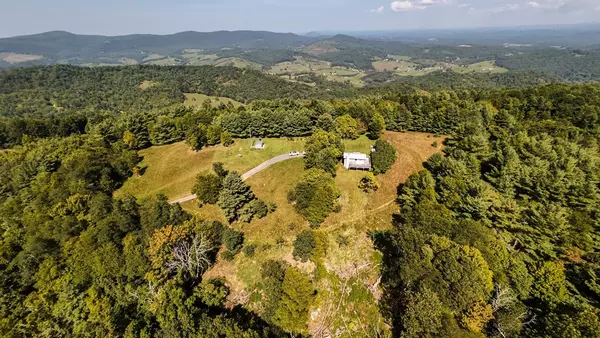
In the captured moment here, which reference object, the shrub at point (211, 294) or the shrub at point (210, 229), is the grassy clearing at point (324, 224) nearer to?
the shrub at point (211, 294)

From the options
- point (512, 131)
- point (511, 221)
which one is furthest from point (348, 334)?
point (512, 131)

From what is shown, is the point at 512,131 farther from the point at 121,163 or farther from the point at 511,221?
the point at 121,163

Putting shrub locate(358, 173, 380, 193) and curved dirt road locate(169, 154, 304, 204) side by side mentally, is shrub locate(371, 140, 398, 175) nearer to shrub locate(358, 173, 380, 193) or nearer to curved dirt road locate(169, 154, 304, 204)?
shrub locate(358, 173, 380, 193)

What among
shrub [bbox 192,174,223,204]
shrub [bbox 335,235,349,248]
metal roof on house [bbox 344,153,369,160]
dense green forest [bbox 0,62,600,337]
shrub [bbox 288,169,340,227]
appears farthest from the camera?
metal roof on house [bbox 344,153,369,160]

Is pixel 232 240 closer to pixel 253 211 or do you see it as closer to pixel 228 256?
pixel 228 256

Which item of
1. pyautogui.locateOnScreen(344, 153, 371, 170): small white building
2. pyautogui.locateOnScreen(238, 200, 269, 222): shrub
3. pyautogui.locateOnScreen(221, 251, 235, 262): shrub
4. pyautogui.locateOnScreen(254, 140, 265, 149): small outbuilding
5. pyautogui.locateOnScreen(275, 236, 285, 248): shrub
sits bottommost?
pyautogui.locateOnScreen(221, 251, 235, 262): shrub

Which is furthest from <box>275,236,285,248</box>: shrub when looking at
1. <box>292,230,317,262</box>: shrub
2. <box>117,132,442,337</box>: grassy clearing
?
<box>292,230,317,262</box>: shrub

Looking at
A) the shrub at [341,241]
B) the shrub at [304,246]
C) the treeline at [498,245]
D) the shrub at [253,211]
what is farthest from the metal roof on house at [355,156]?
the shrub at [304,246]
